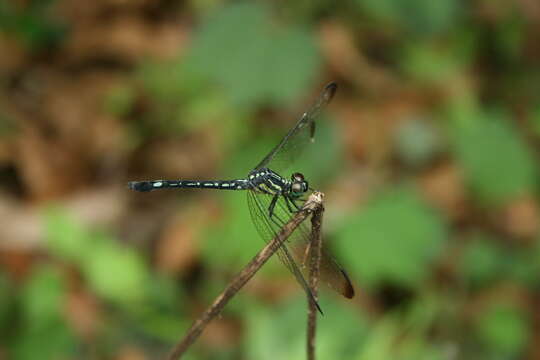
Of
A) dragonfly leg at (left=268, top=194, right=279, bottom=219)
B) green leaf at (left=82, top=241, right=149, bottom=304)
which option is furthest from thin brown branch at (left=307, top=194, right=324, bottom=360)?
green leaf at (left=82, top=241, right=149, bottom=304)

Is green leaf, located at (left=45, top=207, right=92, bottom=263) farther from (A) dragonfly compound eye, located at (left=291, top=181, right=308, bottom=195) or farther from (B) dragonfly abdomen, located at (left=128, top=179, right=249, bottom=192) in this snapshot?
(A) dragonfly compound eye, located at (left=291, top=181, right=308, bottom=195)

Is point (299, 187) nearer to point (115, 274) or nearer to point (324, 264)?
point (324, 264)

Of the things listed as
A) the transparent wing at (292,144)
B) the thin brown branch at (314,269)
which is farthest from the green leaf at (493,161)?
the thin brown branch at (314,269)

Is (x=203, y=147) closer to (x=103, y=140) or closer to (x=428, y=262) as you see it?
(x=103, y=140)

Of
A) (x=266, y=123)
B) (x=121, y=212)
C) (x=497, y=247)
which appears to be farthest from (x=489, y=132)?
(x=121, y=212)

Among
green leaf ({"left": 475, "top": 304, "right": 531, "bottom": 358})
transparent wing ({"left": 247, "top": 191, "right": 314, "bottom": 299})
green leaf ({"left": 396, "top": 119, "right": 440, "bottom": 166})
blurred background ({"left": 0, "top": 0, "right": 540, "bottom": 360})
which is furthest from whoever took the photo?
green leaf ({"left": 396, "top": 119, "right": 440, "bottom": 166})

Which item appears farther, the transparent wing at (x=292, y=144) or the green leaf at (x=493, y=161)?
the green leaf at (x=493, y=161)

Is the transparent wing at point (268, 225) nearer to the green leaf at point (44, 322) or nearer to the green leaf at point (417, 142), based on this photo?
the green leaf at point (44, 322)
